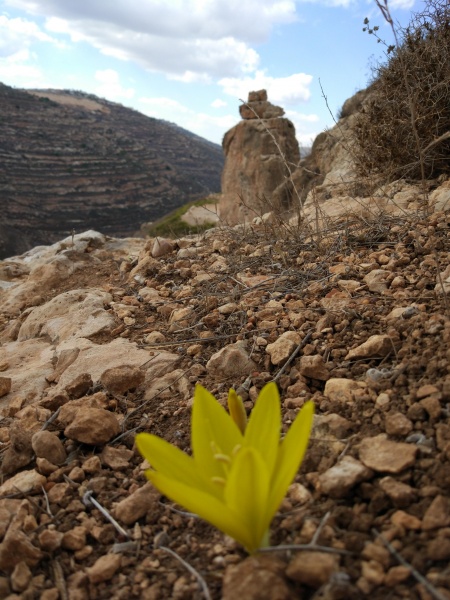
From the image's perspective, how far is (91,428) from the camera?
1.58 metres

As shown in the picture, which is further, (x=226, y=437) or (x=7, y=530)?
(x=7, y=530)

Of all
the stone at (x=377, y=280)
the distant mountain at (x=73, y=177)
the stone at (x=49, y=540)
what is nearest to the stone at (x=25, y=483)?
the stone at (x=49, y=540)

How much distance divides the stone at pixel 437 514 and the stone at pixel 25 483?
1.01 meters

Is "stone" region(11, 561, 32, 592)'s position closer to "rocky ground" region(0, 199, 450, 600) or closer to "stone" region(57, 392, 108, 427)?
"rocky ground" region(0, 199, 450, 600)

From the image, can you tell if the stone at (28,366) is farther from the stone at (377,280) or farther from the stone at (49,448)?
the stone at (377,280)

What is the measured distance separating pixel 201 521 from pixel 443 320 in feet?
3.24

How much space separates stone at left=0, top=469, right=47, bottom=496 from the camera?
4.66 ft

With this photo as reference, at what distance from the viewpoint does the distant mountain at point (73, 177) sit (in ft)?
98.2

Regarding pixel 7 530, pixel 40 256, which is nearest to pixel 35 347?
pixel 7 530

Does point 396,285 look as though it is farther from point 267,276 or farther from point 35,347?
point 35,347

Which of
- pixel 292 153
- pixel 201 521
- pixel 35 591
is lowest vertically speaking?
pixel 35 591

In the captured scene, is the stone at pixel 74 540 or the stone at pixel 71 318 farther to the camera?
the stone at pixel 71 318

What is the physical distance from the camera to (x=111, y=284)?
12.0 feet

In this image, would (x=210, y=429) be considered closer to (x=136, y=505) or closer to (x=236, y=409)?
(x=236, y=409)
